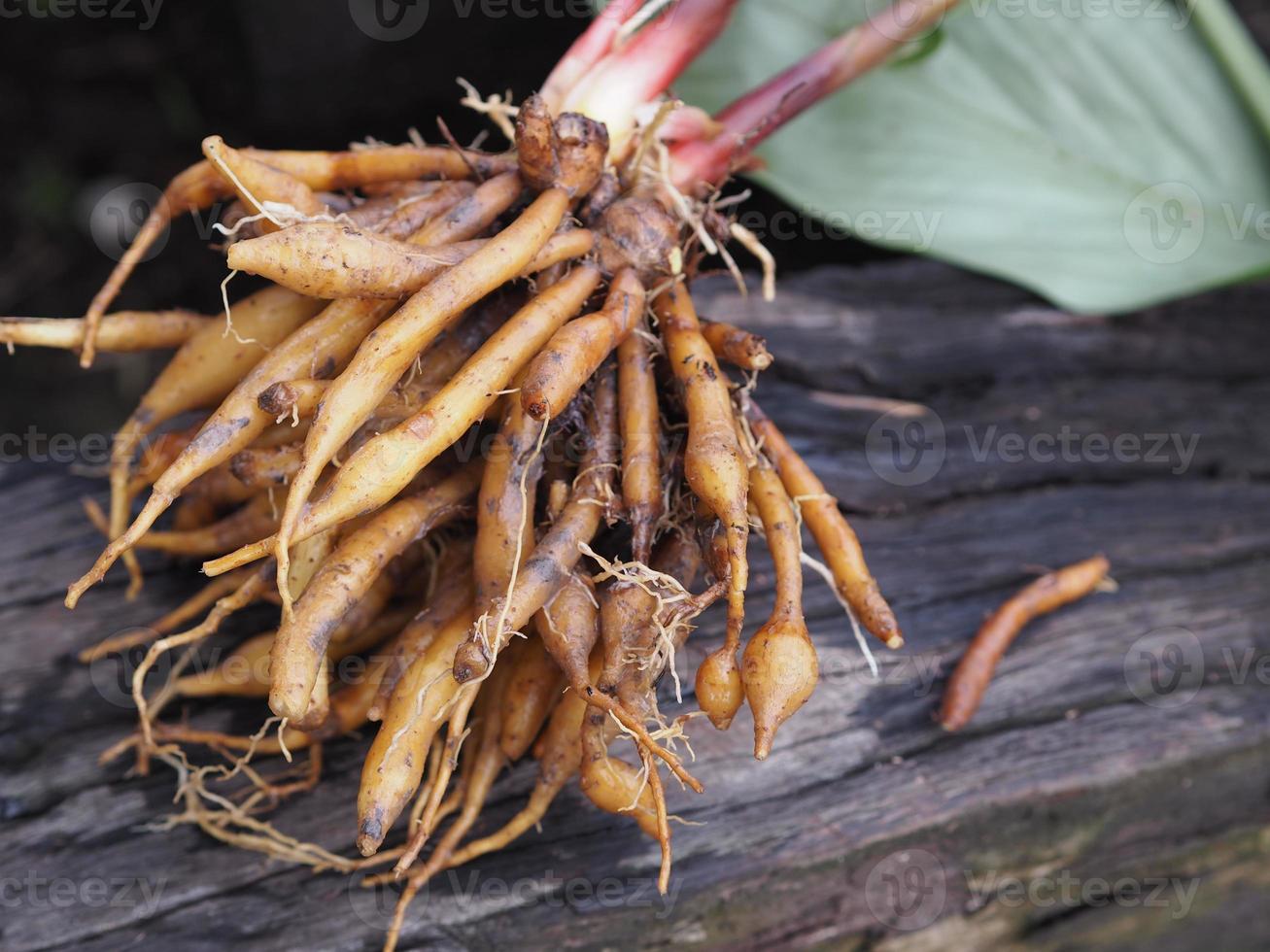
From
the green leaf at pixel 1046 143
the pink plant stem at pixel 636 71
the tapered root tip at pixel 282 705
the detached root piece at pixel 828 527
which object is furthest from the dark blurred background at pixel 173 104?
the tapered root tip at pixel 282 705

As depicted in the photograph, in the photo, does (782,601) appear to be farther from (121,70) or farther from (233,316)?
(121,70)

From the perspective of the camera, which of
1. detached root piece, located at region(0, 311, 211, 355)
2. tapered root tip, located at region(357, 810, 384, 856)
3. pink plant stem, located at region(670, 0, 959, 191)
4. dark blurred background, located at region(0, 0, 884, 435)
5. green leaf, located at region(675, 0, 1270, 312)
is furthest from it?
dark blurred background, located at region(0, 0, 884, 435)

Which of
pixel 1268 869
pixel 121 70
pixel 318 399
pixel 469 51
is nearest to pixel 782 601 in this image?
pixel 318 399

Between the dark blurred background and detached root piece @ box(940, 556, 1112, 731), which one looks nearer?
detached root piece @ box(940, 556, 1112, 731)

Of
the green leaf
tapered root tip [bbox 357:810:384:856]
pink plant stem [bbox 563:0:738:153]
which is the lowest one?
tapered root tip [bbox 357:810:384:856]

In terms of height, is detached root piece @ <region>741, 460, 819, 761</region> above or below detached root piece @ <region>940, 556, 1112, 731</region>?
above

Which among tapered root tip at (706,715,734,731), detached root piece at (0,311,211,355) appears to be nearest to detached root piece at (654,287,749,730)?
tapered root tip at (706,715,734,731)

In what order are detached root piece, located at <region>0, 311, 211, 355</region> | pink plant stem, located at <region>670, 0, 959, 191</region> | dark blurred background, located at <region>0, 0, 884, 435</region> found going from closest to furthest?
detached root piece, located at <region>0, 311, 211, 355</region>, pink plant stem, located at <region>670, 0, 959, 191</region>, dark blurred background, located at <region>0, 0, 884, 435</region>

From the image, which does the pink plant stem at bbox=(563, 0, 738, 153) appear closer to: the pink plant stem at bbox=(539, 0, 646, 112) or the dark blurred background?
the pink plant stem at bbox=(539, 0, 646, 112)
